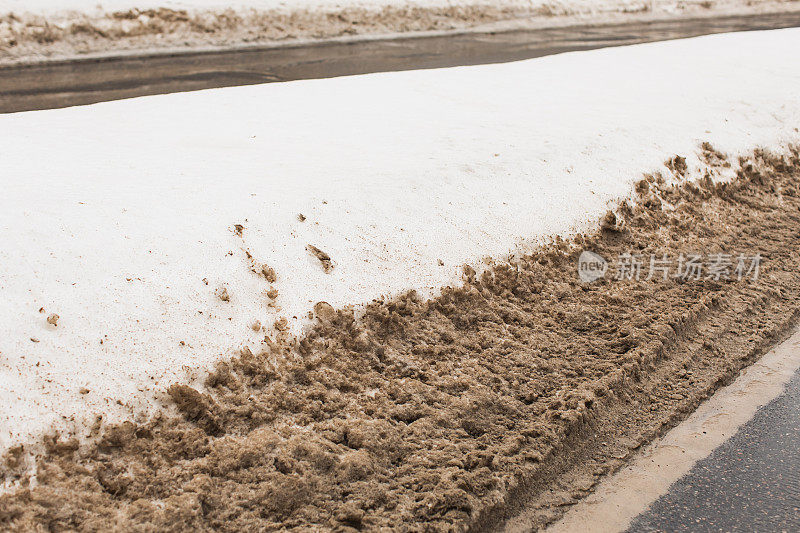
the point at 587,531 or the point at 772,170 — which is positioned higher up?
the point at 772,170

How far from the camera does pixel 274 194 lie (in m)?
4.78

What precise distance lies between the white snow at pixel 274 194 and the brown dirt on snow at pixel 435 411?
0.66 ft

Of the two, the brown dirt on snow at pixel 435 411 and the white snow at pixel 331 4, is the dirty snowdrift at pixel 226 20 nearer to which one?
the white snow at pixel 331 4

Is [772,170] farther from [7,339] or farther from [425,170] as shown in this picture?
[7,339]

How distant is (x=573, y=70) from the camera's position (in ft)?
29.4

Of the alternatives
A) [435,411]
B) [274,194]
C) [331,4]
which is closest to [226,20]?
[331,4]

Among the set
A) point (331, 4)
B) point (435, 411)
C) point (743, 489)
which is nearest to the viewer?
point (743, 489)

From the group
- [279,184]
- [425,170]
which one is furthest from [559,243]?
[279,184]

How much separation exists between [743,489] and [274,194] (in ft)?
10.3

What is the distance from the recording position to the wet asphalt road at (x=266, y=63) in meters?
8.87

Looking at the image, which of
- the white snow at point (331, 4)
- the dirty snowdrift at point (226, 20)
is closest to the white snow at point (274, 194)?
the dirty snowdrift at point (226, 20)

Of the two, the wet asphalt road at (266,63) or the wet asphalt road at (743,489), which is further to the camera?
the wet asphalt road at (266,63)

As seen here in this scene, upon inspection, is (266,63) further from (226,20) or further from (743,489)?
(743,489)

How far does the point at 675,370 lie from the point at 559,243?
120 cm
